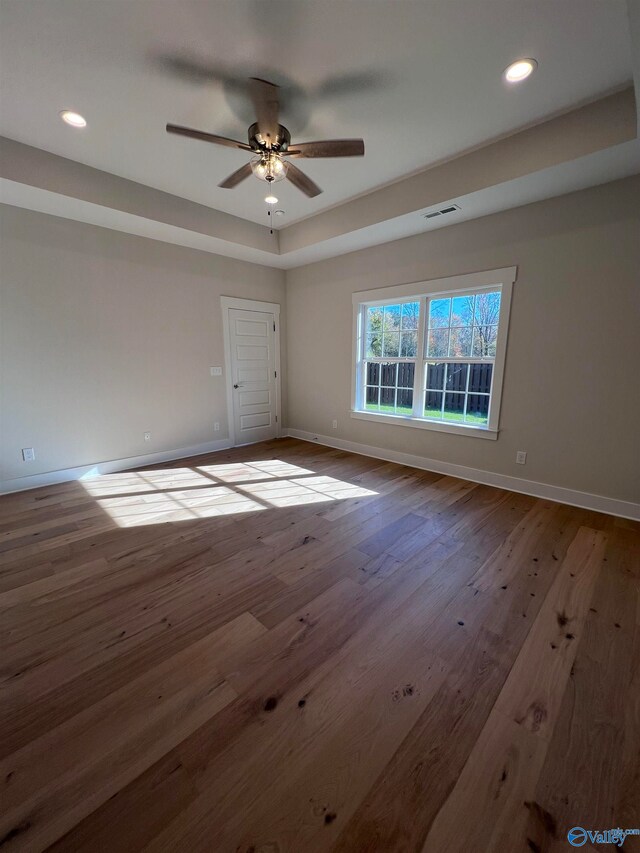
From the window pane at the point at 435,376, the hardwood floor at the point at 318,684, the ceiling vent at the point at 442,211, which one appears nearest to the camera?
the hardwood floor at the point at 318,684

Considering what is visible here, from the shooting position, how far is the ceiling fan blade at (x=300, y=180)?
7.97ft

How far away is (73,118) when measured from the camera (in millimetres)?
2434

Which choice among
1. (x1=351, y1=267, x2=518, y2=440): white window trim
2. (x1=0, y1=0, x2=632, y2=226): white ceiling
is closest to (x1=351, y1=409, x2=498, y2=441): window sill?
(x1=351, y1=267, x2=518, y2=440): white window trim

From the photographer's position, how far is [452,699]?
4.53 ft

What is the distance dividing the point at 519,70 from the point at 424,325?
2.20 m

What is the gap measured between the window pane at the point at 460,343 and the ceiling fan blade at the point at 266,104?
8.43 feet

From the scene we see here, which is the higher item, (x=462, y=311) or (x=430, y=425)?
(x=462, y=311)

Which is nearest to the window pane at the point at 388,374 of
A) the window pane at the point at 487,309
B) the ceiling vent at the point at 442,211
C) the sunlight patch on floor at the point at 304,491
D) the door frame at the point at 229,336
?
the window pane at the point at 487,309

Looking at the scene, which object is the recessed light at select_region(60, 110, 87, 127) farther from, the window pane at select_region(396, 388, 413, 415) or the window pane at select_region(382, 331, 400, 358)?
the window pane at select_region(396, 388, 413, 415)

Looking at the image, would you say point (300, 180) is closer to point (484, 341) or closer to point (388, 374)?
point (484, 341)

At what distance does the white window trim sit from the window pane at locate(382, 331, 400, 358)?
350 mm

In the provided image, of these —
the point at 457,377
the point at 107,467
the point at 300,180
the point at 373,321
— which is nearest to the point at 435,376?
the point at 457,377

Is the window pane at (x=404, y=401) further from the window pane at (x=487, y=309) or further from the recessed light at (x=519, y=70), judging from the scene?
the recessed light at (x=519, y=70)

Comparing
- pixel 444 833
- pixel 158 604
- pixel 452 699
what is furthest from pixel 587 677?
pixel 158 604
